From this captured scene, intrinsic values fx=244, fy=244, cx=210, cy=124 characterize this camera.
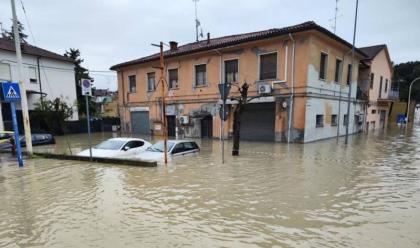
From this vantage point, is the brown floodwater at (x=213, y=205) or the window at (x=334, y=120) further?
the window at (x=334, y=120)

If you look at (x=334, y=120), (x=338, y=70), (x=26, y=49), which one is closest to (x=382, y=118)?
(x=334, y=120)

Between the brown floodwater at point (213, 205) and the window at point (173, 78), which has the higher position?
the window at point (173, 78)

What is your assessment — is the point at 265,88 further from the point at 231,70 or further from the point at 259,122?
the point at 231,70

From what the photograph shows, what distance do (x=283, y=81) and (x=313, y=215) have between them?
37.3 feet

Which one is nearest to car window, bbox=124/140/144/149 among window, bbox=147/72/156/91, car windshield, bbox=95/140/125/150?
car windshield, bbox=95/140/125/150

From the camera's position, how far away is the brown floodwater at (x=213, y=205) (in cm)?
379

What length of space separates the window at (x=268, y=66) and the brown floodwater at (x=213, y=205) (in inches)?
310

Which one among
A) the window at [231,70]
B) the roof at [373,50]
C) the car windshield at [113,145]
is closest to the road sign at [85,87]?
the car windshield at [113,145]

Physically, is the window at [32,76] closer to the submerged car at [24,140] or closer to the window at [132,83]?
the window at [132,83]

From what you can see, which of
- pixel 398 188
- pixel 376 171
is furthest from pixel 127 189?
pixel 376 171

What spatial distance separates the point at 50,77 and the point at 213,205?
2518 cm

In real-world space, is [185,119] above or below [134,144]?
above

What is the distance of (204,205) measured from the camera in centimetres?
516

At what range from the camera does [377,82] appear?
938 inches
